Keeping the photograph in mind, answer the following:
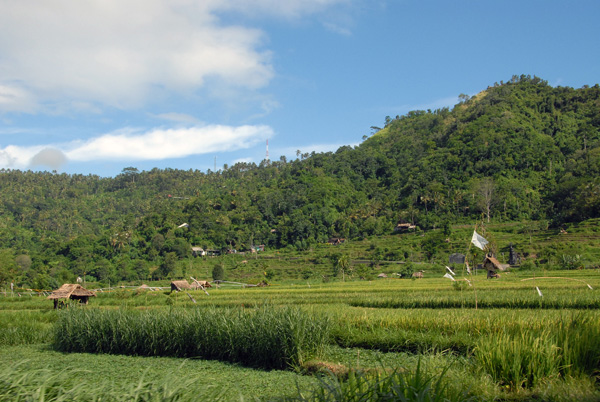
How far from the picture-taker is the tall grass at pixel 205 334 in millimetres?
9141

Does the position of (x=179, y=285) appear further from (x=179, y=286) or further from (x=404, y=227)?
(x=404, y=227)

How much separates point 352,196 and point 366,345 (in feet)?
260

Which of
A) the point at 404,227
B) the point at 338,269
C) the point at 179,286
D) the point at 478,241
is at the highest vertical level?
the point at 478,241

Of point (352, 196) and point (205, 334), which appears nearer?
point (205, 334)

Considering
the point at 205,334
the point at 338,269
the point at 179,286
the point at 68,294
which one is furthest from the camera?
the point at 338,269

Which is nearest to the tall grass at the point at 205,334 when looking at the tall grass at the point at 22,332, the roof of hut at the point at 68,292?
the tall grass at the point at 22,332

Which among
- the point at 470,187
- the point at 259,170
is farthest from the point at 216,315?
the point at 259,170

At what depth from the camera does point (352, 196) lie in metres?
89.2

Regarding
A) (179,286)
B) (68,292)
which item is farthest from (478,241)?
(179,286)

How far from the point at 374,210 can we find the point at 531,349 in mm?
74049

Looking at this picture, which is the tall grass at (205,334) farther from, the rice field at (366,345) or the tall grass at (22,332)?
the tall grass at (22,332)

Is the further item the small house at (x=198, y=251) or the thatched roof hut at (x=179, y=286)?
the small house at (x=198, y=251)

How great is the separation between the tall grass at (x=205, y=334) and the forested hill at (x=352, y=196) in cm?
3598

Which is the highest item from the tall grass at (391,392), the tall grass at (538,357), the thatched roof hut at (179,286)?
the tall grass at (391,392)
